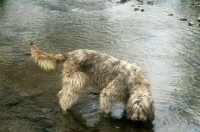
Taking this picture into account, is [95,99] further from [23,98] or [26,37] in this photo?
[26,37]

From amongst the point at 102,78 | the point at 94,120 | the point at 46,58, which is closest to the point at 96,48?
the point at 46,58

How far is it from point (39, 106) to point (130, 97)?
2298 mm

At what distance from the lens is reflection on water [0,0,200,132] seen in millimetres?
7660

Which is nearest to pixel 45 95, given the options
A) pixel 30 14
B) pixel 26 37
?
pixel 26 37

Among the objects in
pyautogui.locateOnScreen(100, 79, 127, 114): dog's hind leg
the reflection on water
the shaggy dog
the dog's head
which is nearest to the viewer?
the dog's head

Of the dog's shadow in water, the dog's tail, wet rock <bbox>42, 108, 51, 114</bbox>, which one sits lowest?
the dog's shadow in water

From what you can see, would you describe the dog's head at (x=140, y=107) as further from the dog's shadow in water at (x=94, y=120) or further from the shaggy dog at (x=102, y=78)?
the dog's shadow in water at (x=94, y=120)

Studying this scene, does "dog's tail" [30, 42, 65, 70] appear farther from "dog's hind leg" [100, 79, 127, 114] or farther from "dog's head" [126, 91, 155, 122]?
"dog's head" [126, 91, 155, 122]

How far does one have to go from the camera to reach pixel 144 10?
19766mm

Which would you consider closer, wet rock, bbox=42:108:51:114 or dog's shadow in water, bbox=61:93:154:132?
dog's shadow in water, bbox=61:93:154:132

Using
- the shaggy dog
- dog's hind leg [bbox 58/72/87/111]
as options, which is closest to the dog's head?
the shaggy dog

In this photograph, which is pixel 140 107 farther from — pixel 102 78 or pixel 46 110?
pixel 46 110

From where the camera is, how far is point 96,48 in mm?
12516

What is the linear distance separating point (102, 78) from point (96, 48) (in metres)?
4.83
